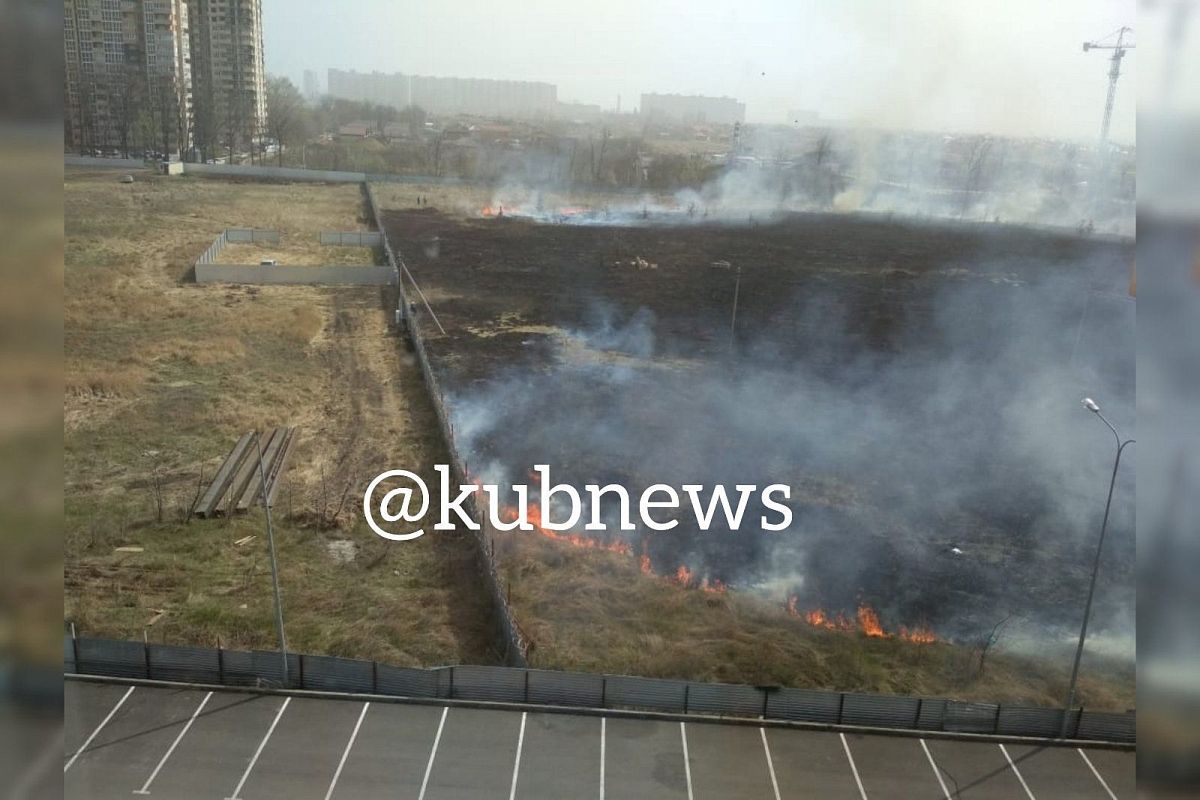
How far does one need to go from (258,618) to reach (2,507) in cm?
700

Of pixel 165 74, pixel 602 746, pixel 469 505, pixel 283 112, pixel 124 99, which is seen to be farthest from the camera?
pixel 124 99

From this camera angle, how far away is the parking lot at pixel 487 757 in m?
5.47

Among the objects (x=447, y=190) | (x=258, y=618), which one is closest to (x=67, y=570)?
(x=258, y=618)

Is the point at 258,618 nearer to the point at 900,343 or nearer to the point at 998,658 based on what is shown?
the point at 998,658

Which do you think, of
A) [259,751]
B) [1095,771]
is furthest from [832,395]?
[259,751]

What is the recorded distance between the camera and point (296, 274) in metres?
16.1

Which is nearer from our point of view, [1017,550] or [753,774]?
[753,774]

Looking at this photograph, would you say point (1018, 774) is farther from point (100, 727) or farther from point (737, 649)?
point (100, 727)

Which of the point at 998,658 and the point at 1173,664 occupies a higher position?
the point at 1173,664

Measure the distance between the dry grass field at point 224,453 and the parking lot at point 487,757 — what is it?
84 cm

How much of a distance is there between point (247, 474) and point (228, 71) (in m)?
17.4

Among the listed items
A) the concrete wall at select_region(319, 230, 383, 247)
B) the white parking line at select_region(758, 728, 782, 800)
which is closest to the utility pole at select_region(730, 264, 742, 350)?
the concrete wall at select_region(319, 230, 383, 247)

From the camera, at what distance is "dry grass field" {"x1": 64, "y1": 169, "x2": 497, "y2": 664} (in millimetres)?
7227

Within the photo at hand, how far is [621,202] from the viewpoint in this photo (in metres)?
25.7
